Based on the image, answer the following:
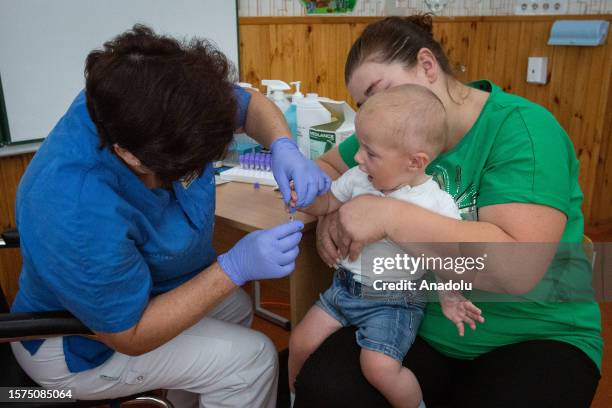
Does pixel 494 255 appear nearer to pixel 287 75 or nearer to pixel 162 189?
pixel 162 189

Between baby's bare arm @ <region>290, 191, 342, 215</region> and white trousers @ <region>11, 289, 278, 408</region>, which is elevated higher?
baby's bare arm @ <region>290, 191, 342, 215</region>

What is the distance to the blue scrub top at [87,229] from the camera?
95cm

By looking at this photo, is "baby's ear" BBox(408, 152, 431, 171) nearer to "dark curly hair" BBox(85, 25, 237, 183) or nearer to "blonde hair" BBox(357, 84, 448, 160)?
"blonde hair" BBox(357, 84, 448, 160)

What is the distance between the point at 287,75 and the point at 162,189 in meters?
1.87

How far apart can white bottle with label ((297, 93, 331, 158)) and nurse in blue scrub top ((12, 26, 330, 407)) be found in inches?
18.8

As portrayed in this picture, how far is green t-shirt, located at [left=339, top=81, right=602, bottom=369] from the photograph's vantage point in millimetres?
1062

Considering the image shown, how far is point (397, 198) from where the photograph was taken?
121cm

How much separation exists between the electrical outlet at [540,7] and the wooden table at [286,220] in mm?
2336

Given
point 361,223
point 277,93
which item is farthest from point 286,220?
point 277,93

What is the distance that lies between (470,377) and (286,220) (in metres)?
0.61

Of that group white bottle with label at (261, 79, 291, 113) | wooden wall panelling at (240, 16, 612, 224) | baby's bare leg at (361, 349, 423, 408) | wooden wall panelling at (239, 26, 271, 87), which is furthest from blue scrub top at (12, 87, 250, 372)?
wooden wall panelling at (240, 16, 612, 224)

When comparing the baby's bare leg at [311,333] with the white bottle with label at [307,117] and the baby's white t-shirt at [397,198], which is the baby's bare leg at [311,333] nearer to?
the baby's white t-shirt at [397,198]

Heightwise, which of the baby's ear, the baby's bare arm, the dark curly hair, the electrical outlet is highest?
the electrical outlet

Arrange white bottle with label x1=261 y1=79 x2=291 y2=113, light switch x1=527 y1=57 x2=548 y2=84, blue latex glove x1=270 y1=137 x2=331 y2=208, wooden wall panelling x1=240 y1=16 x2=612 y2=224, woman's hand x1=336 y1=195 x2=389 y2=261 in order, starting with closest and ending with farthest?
woman's hand x1=336 y1=195 x2=389 y2=261
blue latex glove x1=270 y1=137 x2=331 y2=208
white bottle with label x1=261 y1=79 x2=291 y2=113
wooden wall panelling x1=240 y1=16 x2=612 y2=224
light switch x1=527 y1=57 x2=548 y2=84
